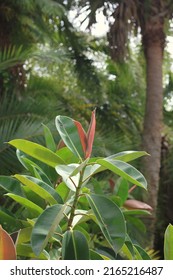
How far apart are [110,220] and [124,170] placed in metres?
0.15

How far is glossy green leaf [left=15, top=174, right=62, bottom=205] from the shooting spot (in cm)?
139

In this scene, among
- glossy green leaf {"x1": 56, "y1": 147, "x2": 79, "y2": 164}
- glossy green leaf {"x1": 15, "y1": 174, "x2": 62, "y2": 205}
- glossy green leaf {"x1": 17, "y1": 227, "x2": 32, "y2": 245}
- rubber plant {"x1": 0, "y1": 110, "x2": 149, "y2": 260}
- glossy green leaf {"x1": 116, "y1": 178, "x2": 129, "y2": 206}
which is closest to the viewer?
rubber plant {"x1": 0, "y1": 110, "x2": 149, "y2": 260}

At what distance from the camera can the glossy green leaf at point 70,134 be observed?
4.78 ft

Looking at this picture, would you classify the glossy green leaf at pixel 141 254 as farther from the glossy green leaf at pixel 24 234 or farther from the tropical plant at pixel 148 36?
the tropical plant at pixel 148 36

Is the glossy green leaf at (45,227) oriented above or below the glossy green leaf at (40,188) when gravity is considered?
below

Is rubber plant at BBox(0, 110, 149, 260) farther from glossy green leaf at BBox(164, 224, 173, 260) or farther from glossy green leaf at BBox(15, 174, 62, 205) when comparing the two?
glossy green leaf at BBox(164, 224, 173, 260)

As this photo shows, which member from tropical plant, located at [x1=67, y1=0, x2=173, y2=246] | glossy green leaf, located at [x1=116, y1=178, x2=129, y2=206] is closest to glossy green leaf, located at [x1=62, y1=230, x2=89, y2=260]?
glossy green leaf, located at [x1=116, y1=178, x2=129, y2=206]

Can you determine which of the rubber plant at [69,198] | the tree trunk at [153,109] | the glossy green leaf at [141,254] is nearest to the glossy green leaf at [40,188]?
the rubber plant at [69,198]

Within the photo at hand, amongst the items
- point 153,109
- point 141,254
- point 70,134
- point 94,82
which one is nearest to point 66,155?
point 70,134

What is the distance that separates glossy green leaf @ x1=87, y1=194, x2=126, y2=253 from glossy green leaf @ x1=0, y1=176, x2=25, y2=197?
384 mm

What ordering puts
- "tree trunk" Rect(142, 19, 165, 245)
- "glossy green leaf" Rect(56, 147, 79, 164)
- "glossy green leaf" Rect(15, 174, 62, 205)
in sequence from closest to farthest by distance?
1. "glossy green leaf" Rect(15, 174, 62, 205)
2. "glossy green leaf" Rect(56, 147, 79, 164)
3. "tree trunk" Rect(142, 19, 165, 245)
